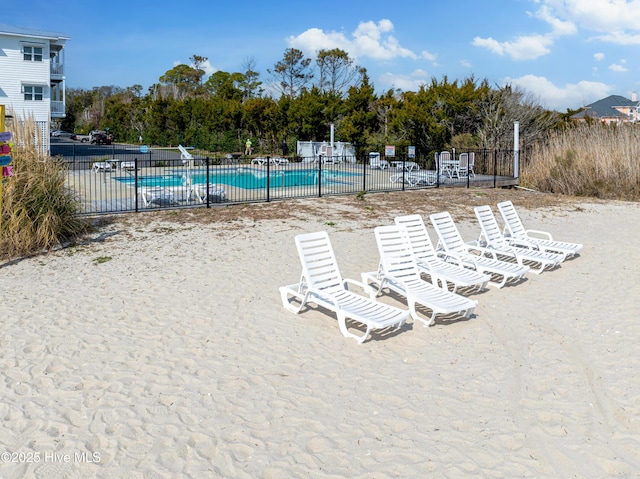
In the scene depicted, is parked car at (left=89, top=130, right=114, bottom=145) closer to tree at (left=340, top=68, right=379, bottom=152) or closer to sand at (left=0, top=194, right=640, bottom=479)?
tree at (left=340, top=68, right=379, bottom=152)

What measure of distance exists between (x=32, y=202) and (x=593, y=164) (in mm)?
16636

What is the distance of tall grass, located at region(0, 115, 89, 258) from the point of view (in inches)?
361

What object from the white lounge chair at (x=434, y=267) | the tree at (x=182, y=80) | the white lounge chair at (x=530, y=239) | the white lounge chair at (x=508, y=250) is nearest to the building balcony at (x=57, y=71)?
the tree at (x=182, y=80)

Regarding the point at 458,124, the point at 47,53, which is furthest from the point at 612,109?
the point at 47,53

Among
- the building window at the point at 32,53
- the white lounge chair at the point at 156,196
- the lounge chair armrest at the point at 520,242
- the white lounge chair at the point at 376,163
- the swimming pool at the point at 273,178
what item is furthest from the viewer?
the building window at the point at 32,53

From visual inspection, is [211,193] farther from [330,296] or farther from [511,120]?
[511,120]

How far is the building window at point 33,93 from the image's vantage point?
130ft

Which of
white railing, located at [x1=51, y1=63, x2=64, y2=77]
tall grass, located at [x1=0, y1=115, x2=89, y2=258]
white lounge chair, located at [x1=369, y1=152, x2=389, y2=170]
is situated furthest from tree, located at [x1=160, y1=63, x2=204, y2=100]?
tall grass, located at [x1=0, y1=115, x2=89, y2=258]

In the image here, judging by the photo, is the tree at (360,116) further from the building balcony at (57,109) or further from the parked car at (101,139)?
the parked car at (101,139)

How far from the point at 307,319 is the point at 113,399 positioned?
2.53 meters

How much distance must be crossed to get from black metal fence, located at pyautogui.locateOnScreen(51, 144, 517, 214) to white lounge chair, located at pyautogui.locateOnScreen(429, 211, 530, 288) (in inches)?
263

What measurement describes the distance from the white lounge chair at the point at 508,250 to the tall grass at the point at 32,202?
7.20 metres

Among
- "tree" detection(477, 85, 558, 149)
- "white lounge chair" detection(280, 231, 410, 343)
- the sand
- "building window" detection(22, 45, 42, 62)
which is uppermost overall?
"building window" detection(22, 45, 42, 62)

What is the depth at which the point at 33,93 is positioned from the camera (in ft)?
131
